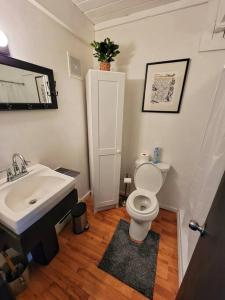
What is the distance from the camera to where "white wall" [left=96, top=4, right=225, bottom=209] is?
1.38 metres

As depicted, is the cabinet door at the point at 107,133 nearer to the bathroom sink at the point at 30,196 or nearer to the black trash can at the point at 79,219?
the black trash can at the point at 79,219

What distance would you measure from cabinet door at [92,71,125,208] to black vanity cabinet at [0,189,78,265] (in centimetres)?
66

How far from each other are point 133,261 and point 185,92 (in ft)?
6.11

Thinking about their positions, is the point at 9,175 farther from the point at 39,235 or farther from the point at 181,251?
the point at 181,251

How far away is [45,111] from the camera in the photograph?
51.4 inches

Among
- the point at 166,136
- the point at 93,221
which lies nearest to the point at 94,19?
the point at 166,136

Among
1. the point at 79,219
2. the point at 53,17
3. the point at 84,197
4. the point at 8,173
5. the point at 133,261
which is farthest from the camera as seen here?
the point at 84,197

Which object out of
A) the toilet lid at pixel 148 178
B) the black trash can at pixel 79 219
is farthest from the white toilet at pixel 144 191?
the black trash can at pixel 79 219

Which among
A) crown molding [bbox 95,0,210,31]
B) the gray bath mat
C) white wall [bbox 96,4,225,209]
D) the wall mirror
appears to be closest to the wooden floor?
the gray bath mat

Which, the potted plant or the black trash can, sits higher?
Result: the potted plant

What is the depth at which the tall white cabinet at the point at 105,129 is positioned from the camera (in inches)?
57.3

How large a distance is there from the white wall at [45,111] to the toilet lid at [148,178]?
32.9 inches

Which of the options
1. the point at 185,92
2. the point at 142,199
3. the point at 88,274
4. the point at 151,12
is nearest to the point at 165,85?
the point at 185,92

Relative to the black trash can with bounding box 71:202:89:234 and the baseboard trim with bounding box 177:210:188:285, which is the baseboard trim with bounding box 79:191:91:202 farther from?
the baseboard trim with bounding box 177:210:188:285
